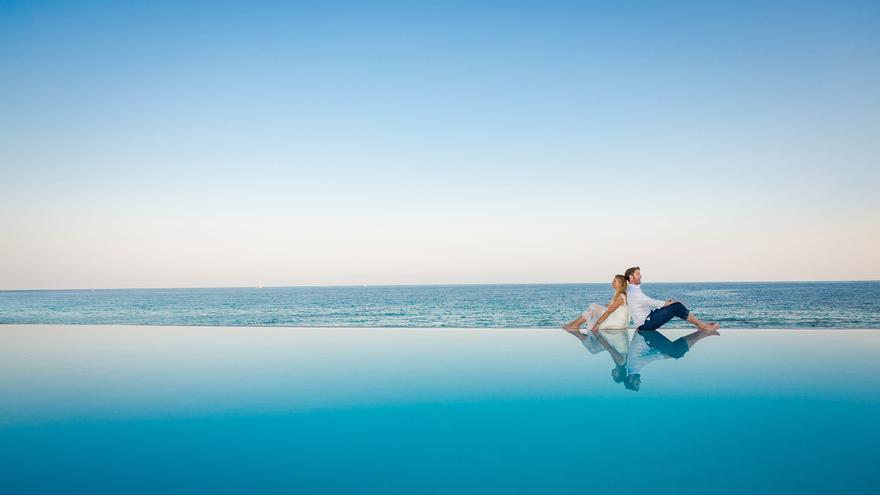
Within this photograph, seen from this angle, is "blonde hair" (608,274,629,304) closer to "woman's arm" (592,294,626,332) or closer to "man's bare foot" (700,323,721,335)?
"woman's arm" (592,294,626,332)

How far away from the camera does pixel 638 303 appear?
9.45 m

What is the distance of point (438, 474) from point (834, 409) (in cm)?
349

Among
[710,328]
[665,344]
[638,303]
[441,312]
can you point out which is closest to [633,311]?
[638,303]

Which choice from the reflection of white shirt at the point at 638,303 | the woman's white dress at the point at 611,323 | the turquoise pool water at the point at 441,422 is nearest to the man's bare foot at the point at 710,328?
the reflection of white shirt at the point at 638,303

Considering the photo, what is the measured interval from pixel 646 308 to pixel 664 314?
428mm

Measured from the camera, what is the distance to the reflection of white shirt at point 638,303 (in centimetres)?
940

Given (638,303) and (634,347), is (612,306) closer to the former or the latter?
(638,303)

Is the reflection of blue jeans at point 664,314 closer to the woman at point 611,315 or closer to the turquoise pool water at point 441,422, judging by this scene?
the woman at point 611,315

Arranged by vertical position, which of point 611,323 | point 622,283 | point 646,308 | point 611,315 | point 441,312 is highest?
point 622,283

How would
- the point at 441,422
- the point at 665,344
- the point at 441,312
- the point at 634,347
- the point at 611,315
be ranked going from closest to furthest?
the point at 441,422, the point at 634,347, the point at 665,344, the point at 611,315, the point at 441,312

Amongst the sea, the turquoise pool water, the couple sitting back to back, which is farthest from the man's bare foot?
the sea

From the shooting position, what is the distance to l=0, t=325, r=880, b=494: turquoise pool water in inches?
111

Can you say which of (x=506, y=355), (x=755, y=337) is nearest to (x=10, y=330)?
(x=506, y=355)

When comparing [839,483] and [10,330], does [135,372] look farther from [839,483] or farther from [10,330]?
[10,330]
